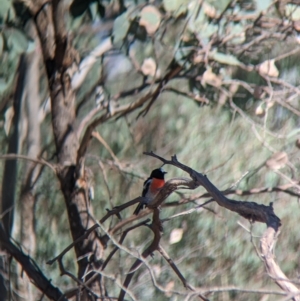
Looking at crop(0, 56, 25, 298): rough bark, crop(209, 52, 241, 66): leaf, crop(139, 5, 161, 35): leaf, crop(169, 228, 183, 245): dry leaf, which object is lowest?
crop(169, 228, 183, 245): dry leaf

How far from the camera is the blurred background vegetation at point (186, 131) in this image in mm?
4934

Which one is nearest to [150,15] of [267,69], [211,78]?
[211,78]

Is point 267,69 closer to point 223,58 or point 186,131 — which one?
point 223,58

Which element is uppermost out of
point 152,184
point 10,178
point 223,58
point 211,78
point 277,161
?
point 223,58

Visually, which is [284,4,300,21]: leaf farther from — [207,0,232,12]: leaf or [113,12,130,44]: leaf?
[113,12,130,44]: leaf

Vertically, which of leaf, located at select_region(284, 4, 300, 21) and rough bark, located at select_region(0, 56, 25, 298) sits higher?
leaf, located at select_region(284, 4, 300, 21)

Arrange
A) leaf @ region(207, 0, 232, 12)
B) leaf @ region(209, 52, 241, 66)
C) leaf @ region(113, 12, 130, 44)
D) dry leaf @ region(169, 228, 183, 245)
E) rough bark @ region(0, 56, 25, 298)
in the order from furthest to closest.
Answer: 1. dry leaf @ region(169, 228, 183, 245)
2. rough bark @ region(0, 56, 25, 298)
3. leaf @ region(209, 52, 241, 66)
4. leaf @ region(207, 0, 232, 12)
5. leaf @ region(113, 12, 130, 44)

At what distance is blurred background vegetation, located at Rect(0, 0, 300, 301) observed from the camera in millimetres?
4934

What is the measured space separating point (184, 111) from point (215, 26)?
1479 millimetres

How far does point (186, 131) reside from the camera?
598 cm

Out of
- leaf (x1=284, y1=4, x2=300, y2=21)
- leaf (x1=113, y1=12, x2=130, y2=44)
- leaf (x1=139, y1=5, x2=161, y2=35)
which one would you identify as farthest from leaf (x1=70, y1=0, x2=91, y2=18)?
leaf (x1=284, y1=4, x2=300, y2=21)

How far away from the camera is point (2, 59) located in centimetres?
495

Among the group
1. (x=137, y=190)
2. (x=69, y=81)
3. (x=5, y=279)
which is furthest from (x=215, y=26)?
(x=5, y=279)

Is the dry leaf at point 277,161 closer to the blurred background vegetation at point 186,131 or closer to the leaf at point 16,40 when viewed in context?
the blurred background vegetation at point 186,131
